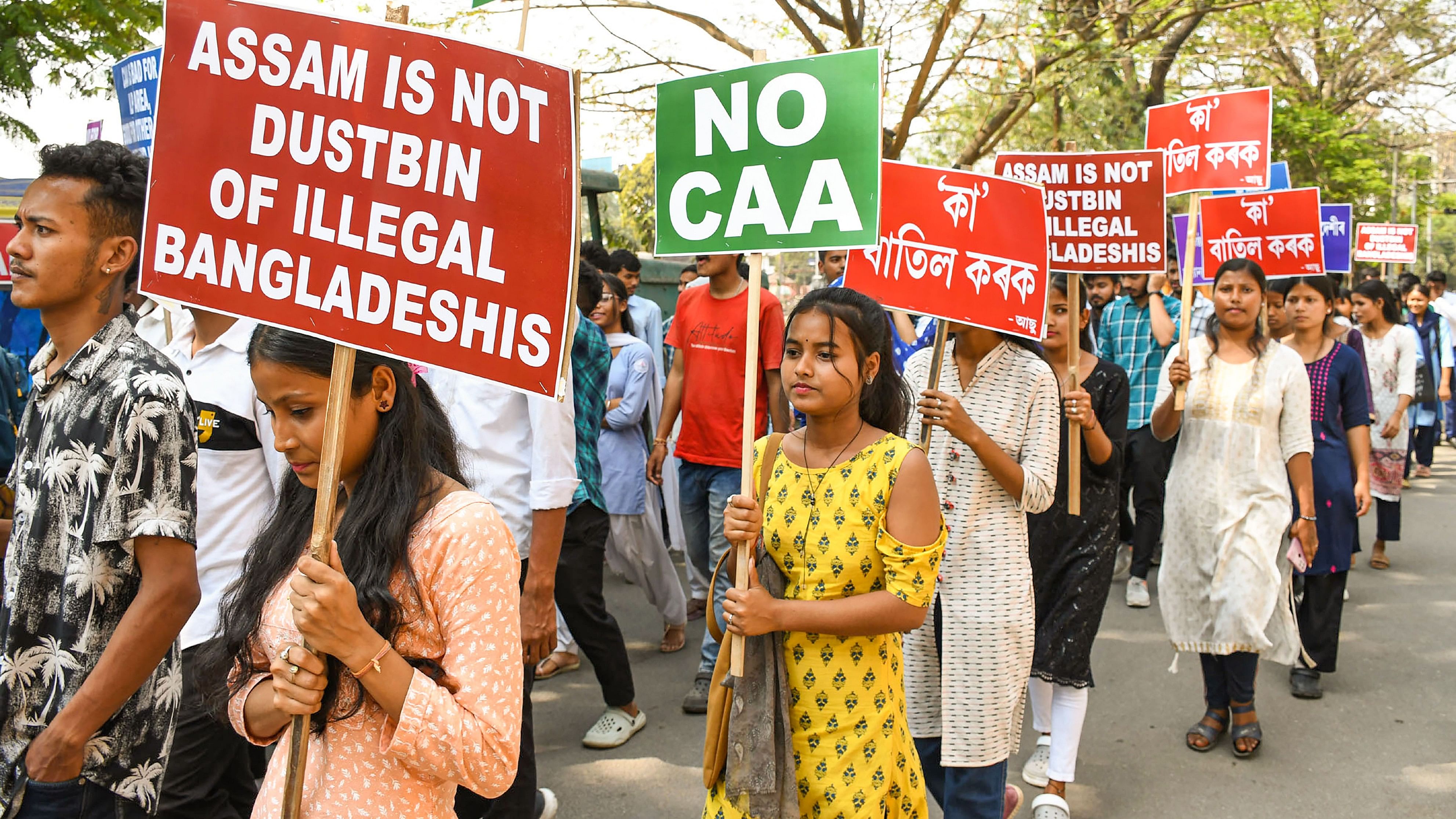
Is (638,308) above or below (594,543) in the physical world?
above

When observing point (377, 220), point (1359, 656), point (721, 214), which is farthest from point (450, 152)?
point (1359, 656)

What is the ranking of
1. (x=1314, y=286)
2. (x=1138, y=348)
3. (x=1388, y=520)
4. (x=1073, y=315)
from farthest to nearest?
(x=1388, y=520), (x=1138, y=348), (x=1314, y=286), (x=1073, y=315)

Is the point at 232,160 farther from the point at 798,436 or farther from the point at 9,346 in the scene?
the point at 9,346

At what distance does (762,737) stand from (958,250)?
1685mm

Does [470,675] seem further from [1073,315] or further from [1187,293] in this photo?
[1187,293]

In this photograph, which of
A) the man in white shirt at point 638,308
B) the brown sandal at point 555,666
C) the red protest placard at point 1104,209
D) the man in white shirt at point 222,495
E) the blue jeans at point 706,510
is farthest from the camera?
the man in white shirt at point 638,308

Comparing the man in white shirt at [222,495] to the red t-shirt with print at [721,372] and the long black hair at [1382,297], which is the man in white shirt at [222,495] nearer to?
the red t-shirt with print at [721,372]

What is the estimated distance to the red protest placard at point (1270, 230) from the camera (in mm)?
6570

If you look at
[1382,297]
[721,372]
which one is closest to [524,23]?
[721,372]

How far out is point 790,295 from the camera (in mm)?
23344

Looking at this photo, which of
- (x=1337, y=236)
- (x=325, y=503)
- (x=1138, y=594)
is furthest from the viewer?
(x=1337, y=236)

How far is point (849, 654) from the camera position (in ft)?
9.07

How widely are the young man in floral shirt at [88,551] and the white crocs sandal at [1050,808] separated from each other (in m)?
2.81

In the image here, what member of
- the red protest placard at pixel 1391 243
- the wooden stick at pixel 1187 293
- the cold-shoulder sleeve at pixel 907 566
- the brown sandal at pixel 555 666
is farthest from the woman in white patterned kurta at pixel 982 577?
the red protest placard at pixel 1391 243
